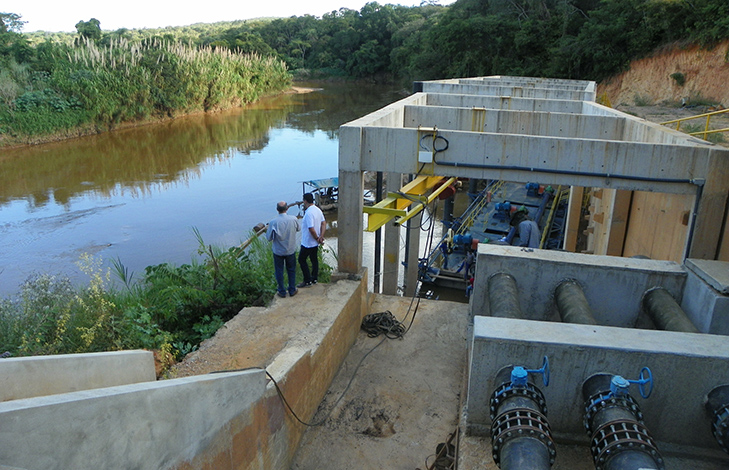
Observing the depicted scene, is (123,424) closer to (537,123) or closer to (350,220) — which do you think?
(350,220)

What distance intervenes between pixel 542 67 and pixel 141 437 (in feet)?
142

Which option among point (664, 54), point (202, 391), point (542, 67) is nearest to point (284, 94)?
point (542, 67)

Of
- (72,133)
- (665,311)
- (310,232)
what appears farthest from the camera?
(72,133)

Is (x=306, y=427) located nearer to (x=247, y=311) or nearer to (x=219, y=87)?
(x=247, y=311)

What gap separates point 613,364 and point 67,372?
4609mm

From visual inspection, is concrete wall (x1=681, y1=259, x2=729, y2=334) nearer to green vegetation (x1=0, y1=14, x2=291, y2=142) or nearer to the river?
the river

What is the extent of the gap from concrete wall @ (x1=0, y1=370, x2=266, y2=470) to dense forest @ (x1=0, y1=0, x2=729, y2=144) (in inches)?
1131

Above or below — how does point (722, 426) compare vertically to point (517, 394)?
below

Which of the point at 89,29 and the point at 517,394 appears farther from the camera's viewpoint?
the point at 89,29

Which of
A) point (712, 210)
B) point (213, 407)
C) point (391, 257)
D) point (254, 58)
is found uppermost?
point (254, 58)

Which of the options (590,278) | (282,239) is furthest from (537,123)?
(282,239)

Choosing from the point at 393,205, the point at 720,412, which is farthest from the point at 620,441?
the point at 393,205

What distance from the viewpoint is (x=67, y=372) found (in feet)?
→ 14.4

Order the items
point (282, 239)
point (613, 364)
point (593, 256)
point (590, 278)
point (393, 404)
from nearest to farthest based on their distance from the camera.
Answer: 1. point (613, 364)
2. point (590, 278)
3. point (593, 256)
4. point (393, 404)
5. point (282, 239)
